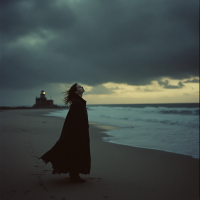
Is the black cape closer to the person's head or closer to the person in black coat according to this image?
the person in black coat

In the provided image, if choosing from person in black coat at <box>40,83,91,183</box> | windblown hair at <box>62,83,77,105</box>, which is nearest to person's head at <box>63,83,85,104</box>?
windblown hair at <box>62,83,77,105</box>

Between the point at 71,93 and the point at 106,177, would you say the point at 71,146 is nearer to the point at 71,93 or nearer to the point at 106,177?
the point at 71,93

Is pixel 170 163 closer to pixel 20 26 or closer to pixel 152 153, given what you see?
pixel 152 153

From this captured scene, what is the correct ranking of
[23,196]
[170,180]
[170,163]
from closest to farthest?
[23,196], [170,180], [170,163]

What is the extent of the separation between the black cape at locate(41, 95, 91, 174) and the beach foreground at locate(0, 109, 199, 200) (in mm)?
355

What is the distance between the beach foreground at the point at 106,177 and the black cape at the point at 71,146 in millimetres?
355

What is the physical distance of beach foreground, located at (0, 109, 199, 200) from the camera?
303 centimetres

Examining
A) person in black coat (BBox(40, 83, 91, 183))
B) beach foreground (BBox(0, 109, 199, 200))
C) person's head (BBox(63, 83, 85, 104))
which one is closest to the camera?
beach foreground (BBox(0, 109, 199, 200))

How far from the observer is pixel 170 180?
4.08 m

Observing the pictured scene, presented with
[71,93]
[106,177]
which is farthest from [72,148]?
[106,177]

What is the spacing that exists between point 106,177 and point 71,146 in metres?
1.24

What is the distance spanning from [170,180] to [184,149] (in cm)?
326

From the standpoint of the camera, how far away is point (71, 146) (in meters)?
3.28

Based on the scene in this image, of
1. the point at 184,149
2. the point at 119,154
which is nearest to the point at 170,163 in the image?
the point at 119,154
